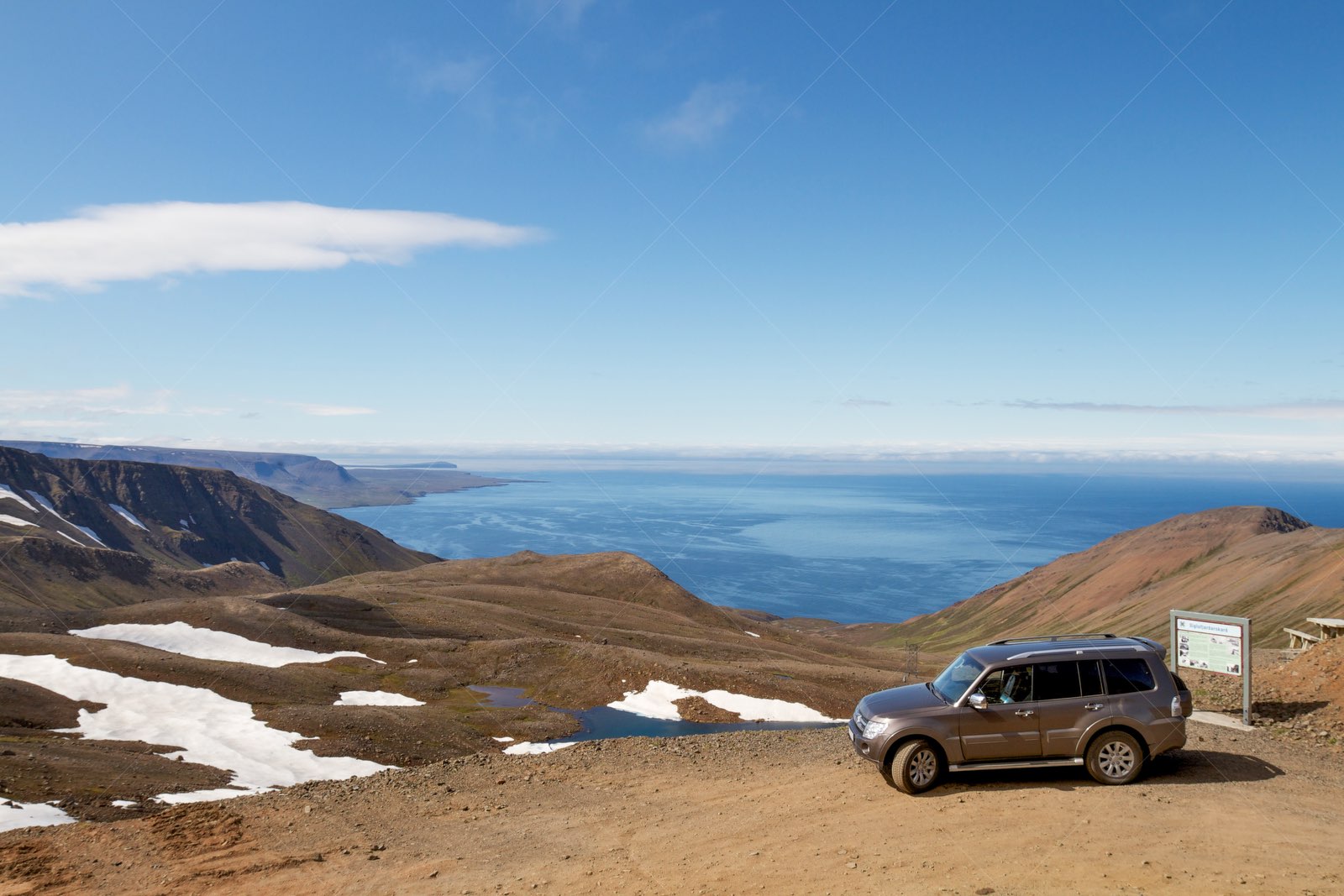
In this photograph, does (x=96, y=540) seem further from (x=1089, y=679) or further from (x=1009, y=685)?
(x=1089, y=679)

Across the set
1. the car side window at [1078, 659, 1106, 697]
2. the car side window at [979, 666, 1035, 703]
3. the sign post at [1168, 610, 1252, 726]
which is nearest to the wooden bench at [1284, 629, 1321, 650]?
the sign post at [1168, 610, 1252, 726]

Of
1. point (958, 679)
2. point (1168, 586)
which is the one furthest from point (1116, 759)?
point (1168, 586)

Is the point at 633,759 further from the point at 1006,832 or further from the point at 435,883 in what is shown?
the point at 1006,832

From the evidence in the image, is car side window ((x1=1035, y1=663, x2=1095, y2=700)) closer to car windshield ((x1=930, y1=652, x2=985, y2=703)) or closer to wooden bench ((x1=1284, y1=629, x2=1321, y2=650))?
car windshield ((x1=930, y1=652, x2=985, y2=703))

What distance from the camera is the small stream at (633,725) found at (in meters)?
42.2

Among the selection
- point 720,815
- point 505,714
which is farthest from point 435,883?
point 505,714

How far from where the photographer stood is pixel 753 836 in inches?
524

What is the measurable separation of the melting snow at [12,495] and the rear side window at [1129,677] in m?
170

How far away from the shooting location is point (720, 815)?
14766 mm

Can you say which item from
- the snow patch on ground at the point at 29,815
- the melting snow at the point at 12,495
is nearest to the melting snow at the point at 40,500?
the melting snow at the point at 12,495

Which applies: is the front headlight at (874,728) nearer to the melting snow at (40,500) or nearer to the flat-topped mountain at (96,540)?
the flat-topped mountain at (96,540)

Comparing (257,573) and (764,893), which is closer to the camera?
(764,893)

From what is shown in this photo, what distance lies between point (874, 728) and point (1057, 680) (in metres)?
3.26

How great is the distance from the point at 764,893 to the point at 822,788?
16.6 feet
